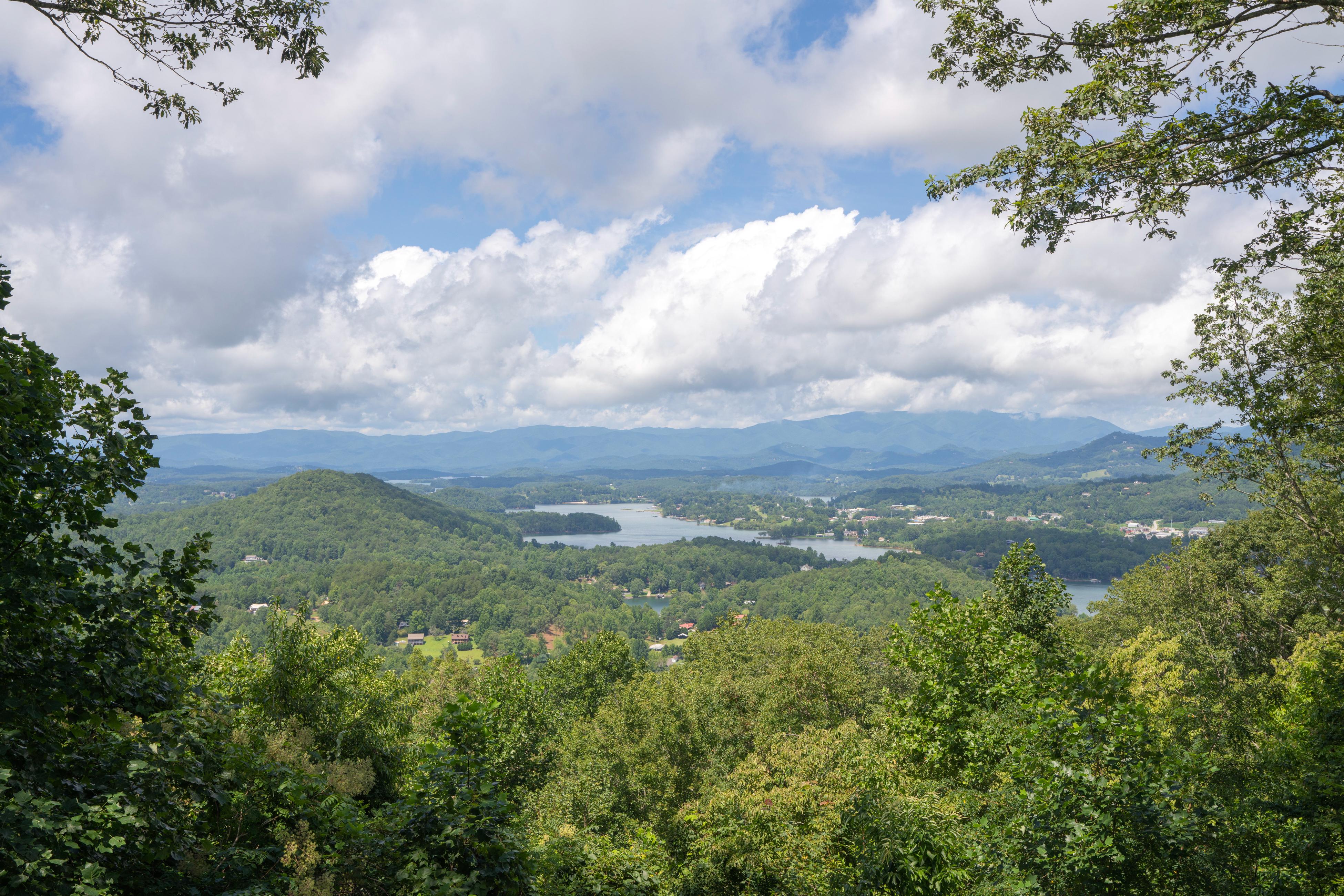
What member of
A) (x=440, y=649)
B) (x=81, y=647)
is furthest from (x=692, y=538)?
(x=81, y=647)

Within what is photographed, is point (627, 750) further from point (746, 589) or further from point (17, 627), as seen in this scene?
point (746, 589)

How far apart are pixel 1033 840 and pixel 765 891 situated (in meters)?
4.59

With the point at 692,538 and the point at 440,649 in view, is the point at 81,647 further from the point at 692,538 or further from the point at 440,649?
the point at 692,538

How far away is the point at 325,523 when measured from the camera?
150500 mm

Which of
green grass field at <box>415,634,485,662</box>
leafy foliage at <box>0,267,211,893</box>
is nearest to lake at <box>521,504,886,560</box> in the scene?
green grass field at <box>415,634,485,662</box>

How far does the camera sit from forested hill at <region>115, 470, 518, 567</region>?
432ft

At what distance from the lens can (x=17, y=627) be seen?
424cm

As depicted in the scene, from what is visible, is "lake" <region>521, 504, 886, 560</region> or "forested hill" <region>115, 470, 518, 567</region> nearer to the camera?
"forested hill" <region>115, 470, 518, 567</region>

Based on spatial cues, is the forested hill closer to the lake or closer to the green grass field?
the lake

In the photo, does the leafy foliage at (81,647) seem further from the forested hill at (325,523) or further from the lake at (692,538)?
the lake at (692,538)

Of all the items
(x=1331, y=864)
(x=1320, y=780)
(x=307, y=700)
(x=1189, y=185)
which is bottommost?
(x=307, y=700)

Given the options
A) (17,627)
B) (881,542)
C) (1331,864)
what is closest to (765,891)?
(1331,864)

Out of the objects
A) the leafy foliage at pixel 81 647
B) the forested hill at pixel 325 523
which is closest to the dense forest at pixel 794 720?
the leafy foliage at pixel 81 647

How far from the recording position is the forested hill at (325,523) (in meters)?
132
